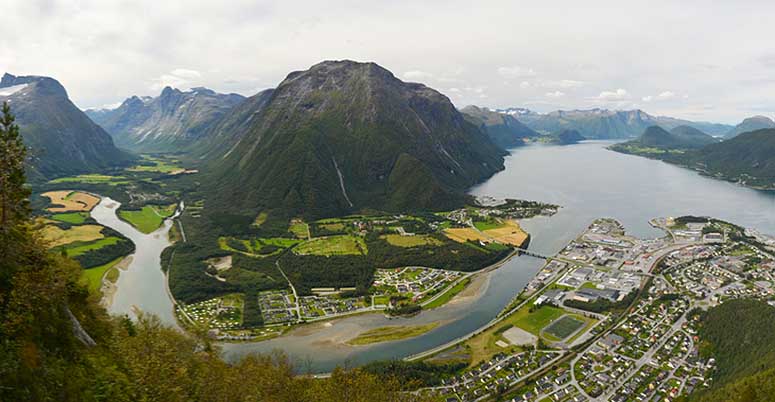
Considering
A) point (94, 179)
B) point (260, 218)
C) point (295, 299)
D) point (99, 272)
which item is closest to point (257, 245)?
point (260, 218)

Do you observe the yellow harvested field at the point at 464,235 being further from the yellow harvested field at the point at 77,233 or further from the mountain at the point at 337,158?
the yellow harvested field at the point at 77,233

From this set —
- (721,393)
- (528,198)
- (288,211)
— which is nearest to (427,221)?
(288,211)

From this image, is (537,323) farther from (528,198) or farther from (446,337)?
(528,198)

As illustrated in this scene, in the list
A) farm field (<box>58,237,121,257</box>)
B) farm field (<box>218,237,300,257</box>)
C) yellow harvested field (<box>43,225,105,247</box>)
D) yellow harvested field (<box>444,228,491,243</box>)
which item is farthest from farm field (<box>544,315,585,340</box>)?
yellow harvested field (<box>43,225,105,247</box>)

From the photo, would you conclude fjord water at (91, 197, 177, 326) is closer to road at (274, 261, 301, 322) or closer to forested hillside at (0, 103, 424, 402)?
road at (274, 261, 301, 322)

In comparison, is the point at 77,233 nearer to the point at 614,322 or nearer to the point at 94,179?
the point at 94,179

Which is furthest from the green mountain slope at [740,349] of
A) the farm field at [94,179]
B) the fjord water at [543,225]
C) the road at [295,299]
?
the farm field at [94,179]
